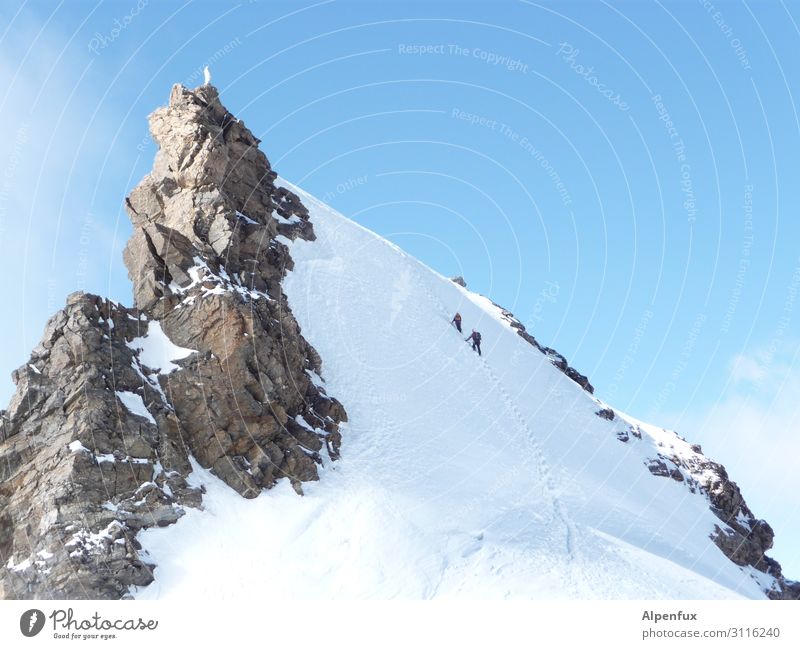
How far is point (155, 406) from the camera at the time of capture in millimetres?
34719

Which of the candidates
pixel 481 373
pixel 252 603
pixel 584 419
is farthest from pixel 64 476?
pixel 584 419

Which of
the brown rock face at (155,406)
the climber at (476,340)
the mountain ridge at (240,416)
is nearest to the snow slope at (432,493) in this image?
the mountain ridge at (240,416)

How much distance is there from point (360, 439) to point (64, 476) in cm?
1448

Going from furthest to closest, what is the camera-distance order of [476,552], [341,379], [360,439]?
[341,379] → [360,439] → [476,552]

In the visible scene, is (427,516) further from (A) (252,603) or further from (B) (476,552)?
(A) (252,603)

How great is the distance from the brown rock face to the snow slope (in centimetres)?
137

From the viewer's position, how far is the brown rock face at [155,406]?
1158 inches

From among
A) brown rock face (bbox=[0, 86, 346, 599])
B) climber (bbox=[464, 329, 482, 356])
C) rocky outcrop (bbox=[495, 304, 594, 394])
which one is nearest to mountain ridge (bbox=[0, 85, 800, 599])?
brown rock face (bbox=[0, 86, 346, 599])

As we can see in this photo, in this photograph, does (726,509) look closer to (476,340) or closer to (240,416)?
(476,340)

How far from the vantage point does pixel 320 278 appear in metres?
51.3

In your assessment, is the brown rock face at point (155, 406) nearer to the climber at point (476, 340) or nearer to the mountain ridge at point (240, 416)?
the mountain ridge at point (240, 416)

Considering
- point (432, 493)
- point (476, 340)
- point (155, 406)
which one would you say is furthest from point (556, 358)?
point (155, 406)

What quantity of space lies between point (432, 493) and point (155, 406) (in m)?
13.5

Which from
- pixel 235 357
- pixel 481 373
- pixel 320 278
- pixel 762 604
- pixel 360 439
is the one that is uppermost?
pixel 320 278
